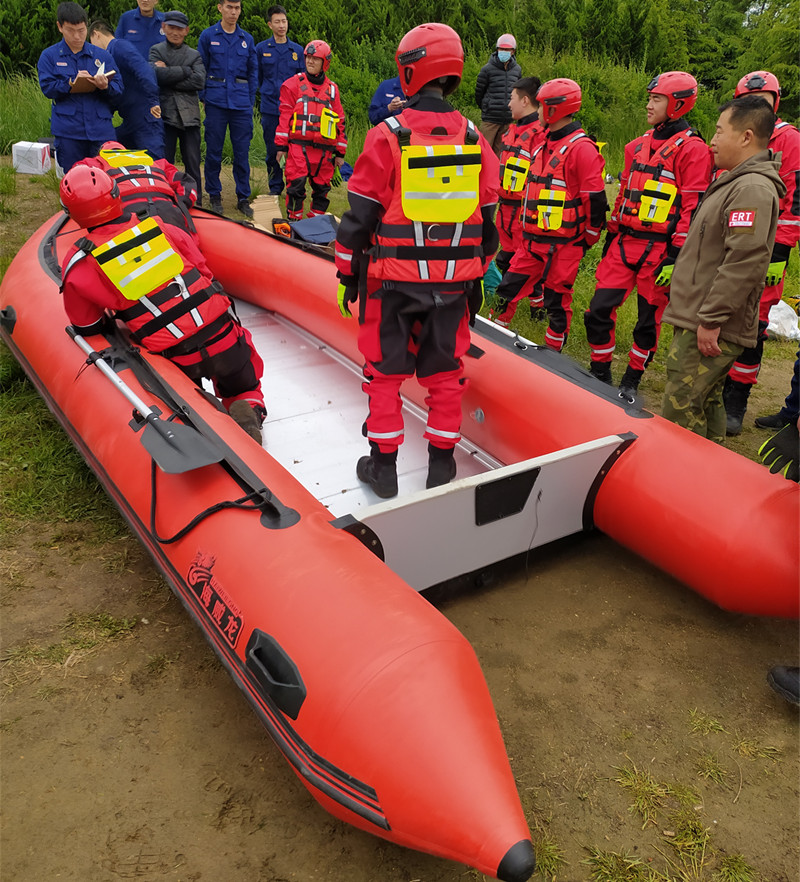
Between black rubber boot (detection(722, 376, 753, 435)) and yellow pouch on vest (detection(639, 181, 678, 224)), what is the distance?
986 mm

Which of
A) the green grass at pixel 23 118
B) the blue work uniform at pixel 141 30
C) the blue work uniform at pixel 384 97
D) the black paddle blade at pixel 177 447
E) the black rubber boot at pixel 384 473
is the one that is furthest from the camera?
the green grass at pixel 23 118

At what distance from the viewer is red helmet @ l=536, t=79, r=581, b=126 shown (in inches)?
142

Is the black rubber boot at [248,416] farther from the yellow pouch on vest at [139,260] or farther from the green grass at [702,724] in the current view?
the green grass at [702,724]

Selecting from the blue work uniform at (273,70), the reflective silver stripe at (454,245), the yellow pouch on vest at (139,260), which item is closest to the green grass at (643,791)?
the reflective silver stripe at (454,245)

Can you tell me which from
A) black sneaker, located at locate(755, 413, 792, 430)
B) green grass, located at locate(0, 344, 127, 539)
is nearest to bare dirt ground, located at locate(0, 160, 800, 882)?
green grass, located at locate(0, 344, 127, 539)

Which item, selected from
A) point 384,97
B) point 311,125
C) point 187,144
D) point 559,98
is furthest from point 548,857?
point 384,97

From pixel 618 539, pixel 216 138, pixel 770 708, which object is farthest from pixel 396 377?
pixel 216 138

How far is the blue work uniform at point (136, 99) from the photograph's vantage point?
5246 mm

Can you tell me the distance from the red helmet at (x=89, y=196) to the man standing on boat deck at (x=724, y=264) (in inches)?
84.6

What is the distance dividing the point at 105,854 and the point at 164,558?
2.63ft

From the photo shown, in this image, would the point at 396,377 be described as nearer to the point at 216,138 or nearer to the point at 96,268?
the point at 96,268

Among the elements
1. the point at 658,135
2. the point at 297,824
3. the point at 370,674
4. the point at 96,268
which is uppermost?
the point at 658,135

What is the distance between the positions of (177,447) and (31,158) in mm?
5637

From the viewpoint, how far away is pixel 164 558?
2.17 m
